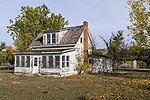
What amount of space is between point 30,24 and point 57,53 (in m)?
25.4

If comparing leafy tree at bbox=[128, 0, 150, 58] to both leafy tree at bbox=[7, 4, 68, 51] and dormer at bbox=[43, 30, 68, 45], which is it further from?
leafy tree at bbox=[7, 4, 68, 51]

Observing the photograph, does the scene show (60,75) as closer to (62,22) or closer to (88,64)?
(88,64)

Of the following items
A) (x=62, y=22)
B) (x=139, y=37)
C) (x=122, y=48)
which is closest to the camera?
(x=139, y=37)

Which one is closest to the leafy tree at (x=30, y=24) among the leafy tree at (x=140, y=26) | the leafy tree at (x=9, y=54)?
the leafy tree at (x=9, y=54)

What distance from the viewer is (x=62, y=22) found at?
55.8 metres

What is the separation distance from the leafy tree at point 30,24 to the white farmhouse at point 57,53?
603 inches

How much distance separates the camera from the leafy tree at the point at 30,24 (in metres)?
49.2

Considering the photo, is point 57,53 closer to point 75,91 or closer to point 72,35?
point 72,35

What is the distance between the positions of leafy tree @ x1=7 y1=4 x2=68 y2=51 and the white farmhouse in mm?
15305

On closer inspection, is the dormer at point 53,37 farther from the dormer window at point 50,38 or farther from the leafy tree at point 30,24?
the leafy tree at point 30,24

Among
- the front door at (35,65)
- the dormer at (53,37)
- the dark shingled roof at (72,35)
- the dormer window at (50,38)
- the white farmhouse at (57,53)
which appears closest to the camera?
the white farmhouse at (57,53)

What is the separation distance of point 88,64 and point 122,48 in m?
18.8

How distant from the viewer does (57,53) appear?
27.1 meters

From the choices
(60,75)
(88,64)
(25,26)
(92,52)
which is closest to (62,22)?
(25,26)
